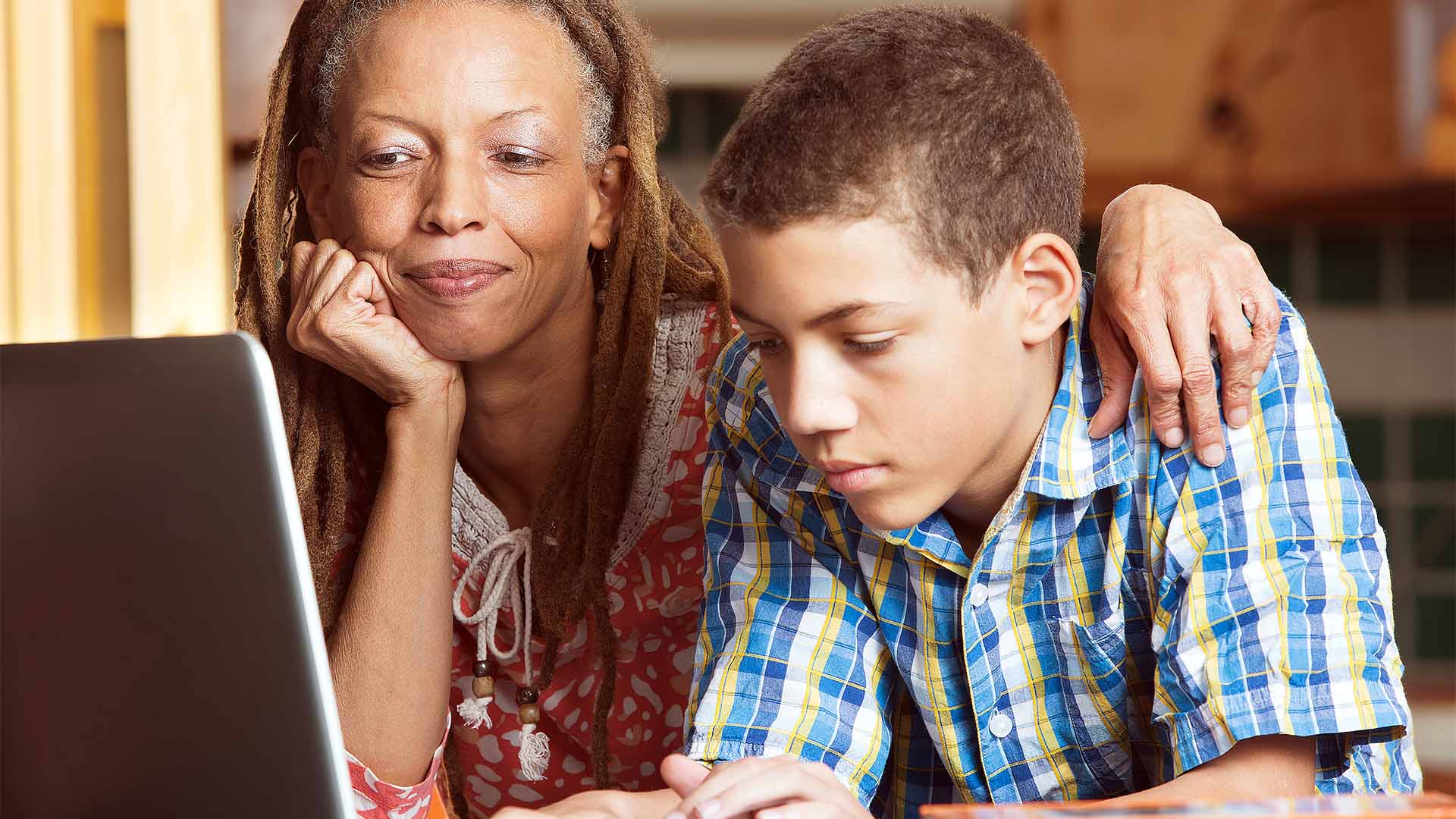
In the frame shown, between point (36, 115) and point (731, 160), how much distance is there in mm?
1094

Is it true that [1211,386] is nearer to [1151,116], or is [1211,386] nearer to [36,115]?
[36,115]

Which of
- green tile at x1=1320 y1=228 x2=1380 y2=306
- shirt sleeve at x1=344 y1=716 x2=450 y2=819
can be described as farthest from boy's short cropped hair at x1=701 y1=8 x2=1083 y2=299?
green tile at x1=1320 y1=228 x2=1380 y2=306

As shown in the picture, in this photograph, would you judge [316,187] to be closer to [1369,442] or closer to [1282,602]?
[1282,602]

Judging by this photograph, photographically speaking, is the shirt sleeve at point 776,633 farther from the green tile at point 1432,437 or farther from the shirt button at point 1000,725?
the green tile at point 1432,437

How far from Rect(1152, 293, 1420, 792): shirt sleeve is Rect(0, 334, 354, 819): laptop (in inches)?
19.0

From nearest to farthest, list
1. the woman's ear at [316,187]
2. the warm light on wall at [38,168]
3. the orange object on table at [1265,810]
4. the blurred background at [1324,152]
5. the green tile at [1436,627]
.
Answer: the orange object on table at [1265,810] → the woman's ear at [316,187] → the warm light on wall at [38,168] → the blurred background at [1324,152] → the green tile at [1436,627]

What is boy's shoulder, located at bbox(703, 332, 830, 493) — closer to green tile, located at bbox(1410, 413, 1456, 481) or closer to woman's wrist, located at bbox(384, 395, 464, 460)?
woman's wrist, located at bbox(384, 395, 464, 460)

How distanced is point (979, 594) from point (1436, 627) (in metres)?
2.65

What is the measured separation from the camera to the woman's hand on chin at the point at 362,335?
3.62 feet

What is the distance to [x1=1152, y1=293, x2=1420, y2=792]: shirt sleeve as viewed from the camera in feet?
2.51

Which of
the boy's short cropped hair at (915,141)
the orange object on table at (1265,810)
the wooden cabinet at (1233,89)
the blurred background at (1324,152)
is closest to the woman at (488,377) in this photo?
the boy's short cropped hair at (915,141)

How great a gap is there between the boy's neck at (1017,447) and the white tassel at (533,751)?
455 millimetres

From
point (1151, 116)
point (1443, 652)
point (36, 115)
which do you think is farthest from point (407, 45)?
point (1443, 652)

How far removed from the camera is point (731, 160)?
0.85 m
